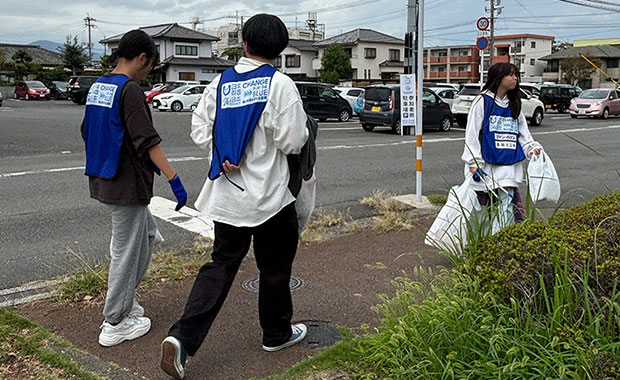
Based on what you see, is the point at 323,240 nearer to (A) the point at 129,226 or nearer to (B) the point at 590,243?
(A) the point at 129,226

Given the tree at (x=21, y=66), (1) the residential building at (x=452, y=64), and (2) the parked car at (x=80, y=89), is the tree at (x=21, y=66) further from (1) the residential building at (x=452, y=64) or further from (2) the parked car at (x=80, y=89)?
(1) the residential building at (x=452, y=64)

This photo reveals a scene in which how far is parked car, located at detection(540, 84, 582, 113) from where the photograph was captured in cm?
3541

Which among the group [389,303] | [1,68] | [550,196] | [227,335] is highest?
[1,68]

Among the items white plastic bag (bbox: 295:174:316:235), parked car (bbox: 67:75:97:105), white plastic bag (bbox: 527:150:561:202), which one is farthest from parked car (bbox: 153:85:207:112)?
white plastic bag (bbox: 295:174:316:235)

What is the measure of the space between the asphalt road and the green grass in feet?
4.23

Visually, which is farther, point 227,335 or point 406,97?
point 406,97

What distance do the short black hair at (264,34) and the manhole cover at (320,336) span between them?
1691 millimetres

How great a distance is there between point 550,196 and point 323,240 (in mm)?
2166

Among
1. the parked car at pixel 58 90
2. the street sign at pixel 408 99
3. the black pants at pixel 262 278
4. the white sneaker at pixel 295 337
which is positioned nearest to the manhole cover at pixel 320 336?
the white sneaker at pixel 295 337

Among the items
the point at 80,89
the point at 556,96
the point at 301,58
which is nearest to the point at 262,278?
the point at 556,96

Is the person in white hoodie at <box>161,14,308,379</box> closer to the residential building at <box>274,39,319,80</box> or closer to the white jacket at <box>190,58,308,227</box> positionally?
the white jacket at <box>190,58,308,227</box>

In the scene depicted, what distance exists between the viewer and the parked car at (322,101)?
24.6m

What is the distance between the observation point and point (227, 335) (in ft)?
12.3

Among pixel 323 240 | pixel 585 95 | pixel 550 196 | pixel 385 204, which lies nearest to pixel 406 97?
pixel 385 204
